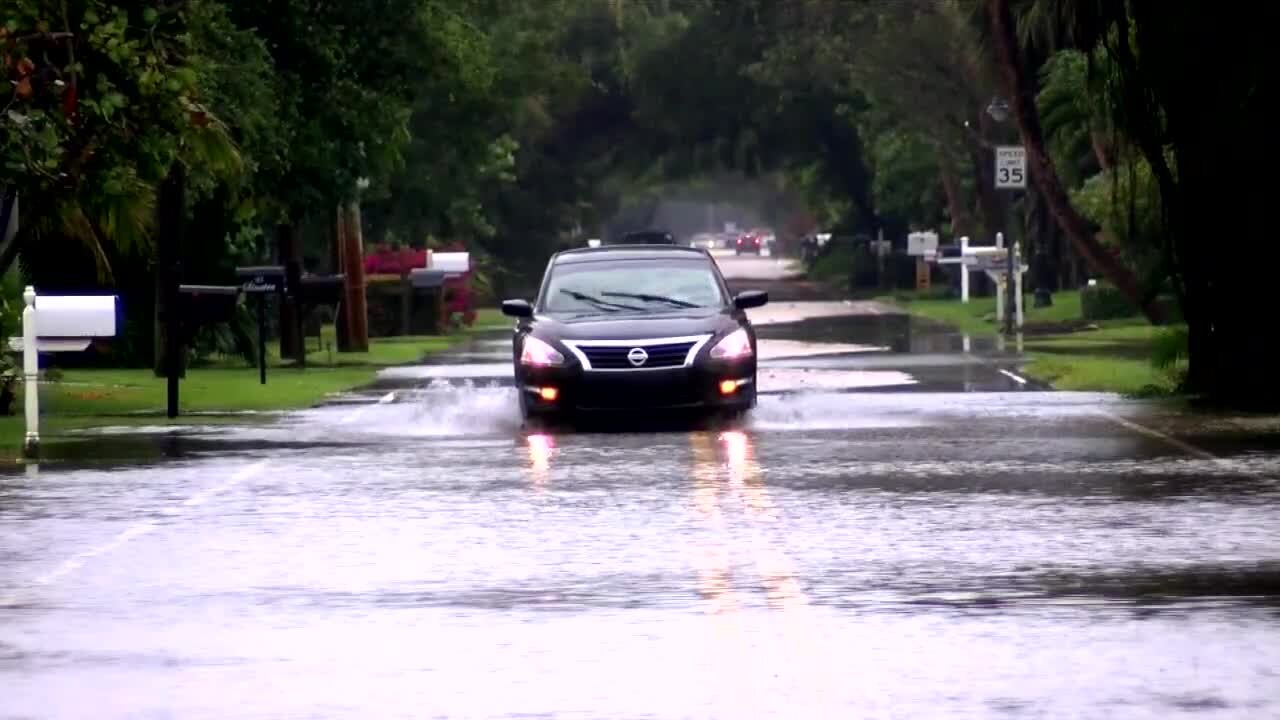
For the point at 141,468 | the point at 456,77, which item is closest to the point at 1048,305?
the point at 456,77

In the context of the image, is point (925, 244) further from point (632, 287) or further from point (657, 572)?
point (657, 572)

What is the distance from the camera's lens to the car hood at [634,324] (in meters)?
23.5

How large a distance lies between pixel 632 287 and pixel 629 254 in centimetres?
83

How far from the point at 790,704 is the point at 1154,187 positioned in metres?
18.3

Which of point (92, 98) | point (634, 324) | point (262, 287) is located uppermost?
point (92, 98)

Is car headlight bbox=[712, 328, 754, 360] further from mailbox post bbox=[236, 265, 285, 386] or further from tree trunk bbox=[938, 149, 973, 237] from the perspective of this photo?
tree trunk bbox=[938, 149, 973, 237]

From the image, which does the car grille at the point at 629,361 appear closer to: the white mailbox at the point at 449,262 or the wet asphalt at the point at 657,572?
the wet asphalt at the point at 657,572

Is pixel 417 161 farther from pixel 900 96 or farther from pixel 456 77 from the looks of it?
pixel 456 77

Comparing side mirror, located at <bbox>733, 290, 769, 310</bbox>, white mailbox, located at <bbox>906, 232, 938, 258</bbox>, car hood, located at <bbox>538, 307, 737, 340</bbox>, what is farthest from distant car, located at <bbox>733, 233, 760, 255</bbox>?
car hood, located at <bbox>538, 307, 737, 340</bbox>

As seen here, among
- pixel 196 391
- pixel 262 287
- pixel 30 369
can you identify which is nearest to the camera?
pixel 30 369

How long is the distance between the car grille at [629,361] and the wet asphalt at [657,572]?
0.61 m

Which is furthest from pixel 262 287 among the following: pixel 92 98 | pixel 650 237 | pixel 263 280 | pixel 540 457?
pixel 650 237

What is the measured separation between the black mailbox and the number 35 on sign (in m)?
11.2

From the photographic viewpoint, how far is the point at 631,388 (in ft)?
76.1
